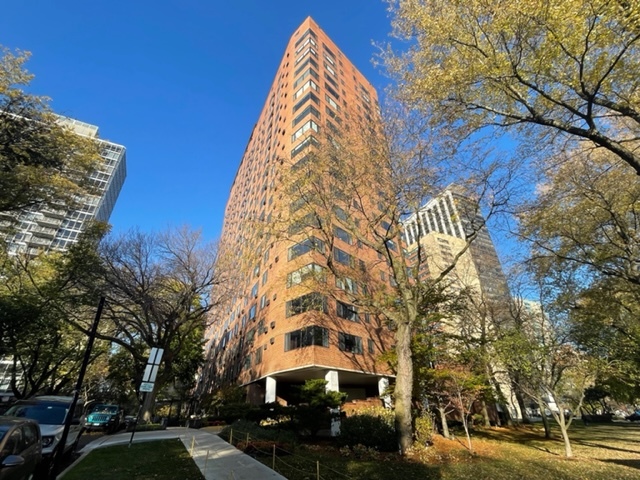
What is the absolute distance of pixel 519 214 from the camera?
13.8 m

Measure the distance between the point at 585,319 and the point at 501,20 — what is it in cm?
1578

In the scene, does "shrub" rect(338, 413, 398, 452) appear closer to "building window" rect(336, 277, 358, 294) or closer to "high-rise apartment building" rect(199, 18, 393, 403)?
"high-rise apartment building" rect(199, 18, 393, 403)

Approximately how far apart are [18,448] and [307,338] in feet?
61.7

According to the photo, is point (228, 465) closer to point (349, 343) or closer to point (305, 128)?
point (349, 343)

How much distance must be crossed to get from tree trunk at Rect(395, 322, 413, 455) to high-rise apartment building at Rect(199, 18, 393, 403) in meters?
2.80

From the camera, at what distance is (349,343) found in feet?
85.2

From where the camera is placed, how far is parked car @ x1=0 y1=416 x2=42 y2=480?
5332 millimetres

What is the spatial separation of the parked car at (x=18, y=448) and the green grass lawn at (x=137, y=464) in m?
1.53

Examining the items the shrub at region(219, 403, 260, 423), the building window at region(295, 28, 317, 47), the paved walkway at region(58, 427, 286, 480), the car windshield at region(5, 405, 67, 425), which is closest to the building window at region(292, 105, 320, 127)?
the building window at region(295, 28, 317, 47)

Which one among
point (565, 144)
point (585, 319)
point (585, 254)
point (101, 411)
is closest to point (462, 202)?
point (565, 144)

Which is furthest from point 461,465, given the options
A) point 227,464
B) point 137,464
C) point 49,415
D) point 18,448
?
point 49,415

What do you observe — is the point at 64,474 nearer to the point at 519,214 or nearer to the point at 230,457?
the point at 230,457

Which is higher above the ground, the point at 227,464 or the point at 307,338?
the point at 307,338

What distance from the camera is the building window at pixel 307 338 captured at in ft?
78.0
